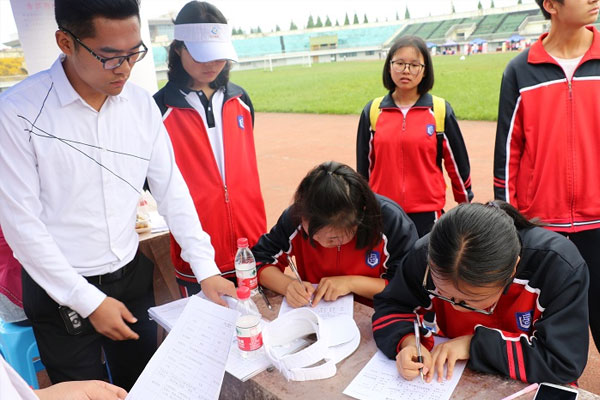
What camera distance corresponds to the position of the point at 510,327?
1.49 m

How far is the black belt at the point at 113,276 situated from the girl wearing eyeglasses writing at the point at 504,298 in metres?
0.91

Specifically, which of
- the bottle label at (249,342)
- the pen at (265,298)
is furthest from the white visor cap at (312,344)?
the pen at (265,298)

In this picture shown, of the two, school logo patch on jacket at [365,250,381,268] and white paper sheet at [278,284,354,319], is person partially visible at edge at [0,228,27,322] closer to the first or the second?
white paper sheet at [278,284,354,319]

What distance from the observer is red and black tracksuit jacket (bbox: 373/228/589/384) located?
50.9 inches

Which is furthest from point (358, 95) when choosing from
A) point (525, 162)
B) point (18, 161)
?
point (18, 161)

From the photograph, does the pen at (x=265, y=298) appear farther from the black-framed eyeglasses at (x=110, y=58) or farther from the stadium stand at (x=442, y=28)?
the stadium stand at (x=442, y=28)

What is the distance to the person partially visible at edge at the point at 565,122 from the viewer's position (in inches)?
79.2

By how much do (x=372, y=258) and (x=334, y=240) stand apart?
0.86 ft

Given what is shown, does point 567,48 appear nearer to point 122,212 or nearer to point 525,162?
point 525,162

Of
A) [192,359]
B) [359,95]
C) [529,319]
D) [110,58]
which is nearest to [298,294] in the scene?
[192,359]

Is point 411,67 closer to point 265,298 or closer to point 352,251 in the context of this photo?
point 352,251

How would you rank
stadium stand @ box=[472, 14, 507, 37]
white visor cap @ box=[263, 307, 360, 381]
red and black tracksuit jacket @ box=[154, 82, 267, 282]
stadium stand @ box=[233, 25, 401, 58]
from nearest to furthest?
1. white visor cap @ box=[263, 307, 360, 381]
2. red and black tracksuit jacket @ box=[154, 82, 267, 282]
3. stadium stand @ box=[472, 14, 507, 37]
4. stadium stand @ box=[233, 25, 401, 58]

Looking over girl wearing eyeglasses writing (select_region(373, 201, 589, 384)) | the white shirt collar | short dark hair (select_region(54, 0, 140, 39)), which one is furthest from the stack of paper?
short dark hair (select_region(54, 0, 140, 39))

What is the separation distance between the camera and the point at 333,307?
5.68ft
